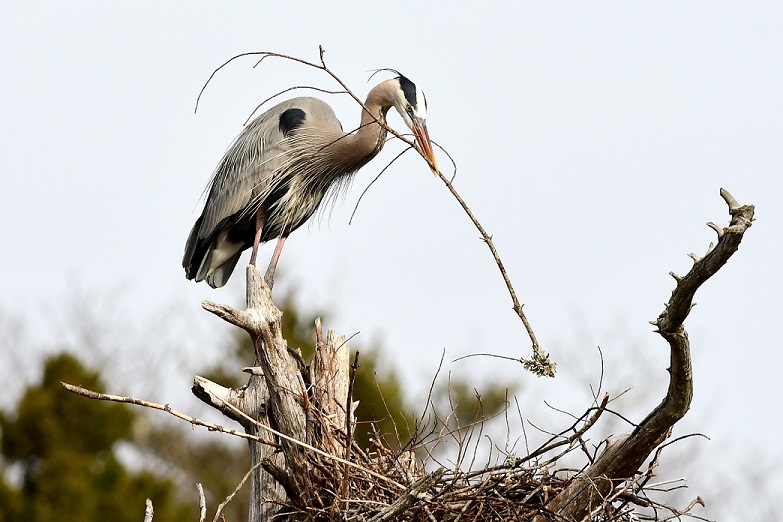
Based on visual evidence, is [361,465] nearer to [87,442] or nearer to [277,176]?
[277,176]

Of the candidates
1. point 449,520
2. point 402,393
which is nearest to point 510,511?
point 449,520

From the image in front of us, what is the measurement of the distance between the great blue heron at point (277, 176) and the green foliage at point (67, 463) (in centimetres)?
547

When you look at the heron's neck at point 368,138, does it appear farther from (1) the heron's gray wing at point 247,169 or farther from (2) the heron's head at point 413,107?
(1) the heron's gray wing at point 247,169

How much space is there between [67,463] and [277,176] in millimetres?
6633

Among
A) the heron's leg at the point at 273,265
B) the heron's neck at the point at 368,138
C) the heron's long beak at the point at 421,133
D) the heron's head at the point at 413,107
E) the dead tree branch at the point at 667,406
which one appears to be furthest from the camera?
the heron's neck at the point at 368,138

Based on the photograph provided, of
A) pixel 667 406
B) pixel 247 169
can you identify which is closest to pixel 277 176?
pixel 247 169

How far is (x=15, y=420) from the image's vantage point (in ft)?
42.0

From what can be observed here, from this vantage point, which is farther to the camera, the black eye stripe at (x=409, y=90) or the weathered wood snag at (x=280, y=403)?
the black eye stripe at (x=409, y=90)

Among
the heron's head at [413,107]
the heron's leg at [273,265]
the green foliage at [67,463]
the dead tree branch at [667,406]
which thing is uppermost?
the green foliage at [67,463]

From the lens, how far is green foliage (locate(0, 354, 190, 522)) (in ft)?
40.3

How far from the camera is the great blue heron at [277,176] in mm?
7051

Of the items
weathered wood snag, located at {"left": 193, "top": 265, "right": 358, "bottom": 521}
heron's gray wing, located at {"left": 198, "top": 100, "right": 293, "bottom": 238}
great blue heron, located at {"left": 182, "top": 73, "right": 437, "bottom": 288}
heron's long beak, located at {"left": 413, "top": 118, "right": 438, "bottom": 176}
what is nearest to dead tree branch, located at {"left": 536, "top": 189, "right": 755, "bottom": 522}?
weathered wood snag, located at {"left": 193, "top": 265, "right": 358, "bottom": 521}

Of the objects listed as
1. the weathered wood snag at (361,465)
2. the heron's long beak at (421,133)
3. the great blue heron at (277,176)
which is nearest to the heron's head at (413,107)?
the heron's long beak at (421,133)

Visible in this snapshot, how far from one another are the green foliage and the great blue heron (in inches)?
215
